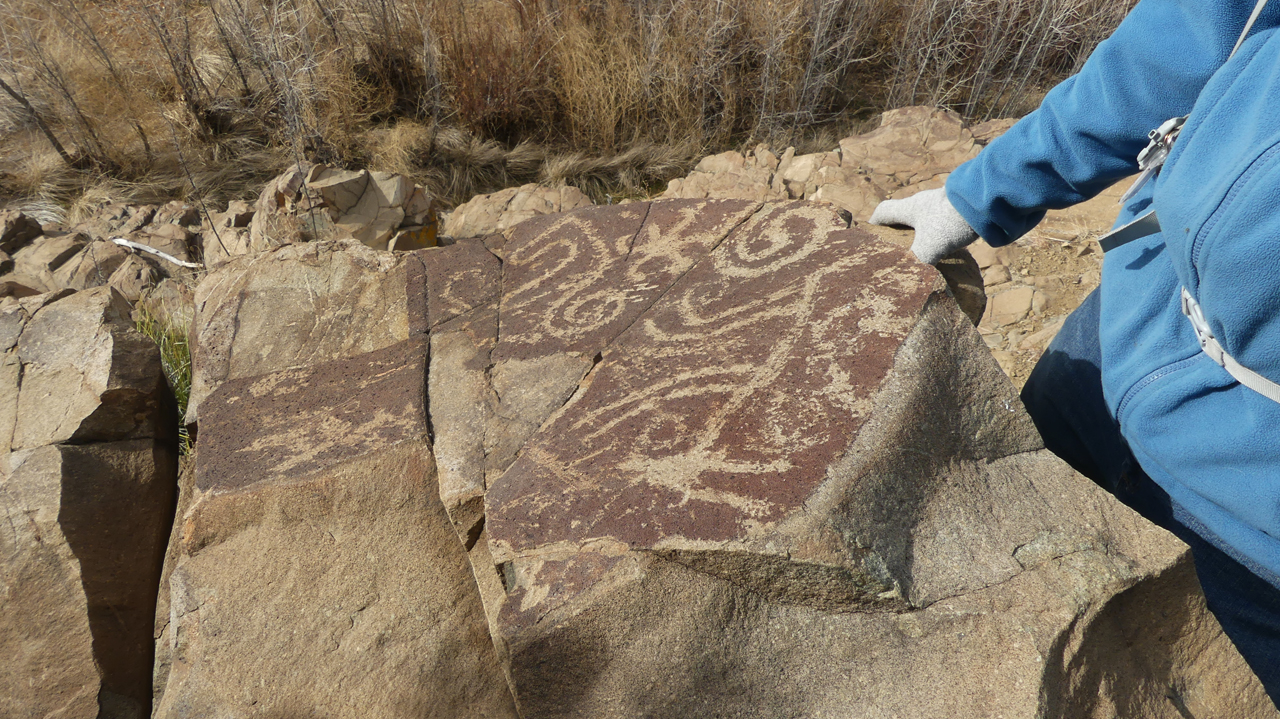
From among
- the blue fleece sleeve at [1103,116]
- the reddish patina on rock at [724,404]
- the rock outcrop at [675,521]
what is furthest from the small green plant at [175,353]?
the blue fleece sleeve at [1103,116]

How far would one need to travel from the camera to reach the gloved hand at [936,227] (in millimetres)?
1608

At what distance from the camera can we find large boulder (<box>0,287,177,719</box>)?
67.2 inches

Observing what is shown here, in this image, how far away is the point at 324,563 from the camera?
1.50m

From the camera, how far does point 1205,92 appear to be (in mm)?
1087

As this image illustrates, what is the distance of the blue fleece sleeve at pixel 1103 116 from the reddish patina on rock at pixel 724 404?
0.64ft

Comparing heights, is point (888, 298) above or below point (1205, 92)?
below

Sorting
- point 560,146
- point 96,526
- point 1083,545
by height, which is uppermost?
point 1083,545

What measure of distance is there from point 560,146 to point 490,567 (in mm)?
3466

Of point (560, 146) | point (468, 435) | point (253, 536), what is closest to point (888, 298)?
point (468, 435)

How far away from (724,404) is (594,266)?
0.59m

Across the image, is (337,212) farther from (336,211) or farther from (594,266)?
(594,266)

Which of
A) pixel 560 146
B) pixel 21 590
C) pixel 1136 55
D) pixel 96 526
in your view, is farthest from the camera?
pixel 560 146

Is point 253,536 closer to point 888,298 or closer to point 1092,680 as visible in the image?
point 888,298

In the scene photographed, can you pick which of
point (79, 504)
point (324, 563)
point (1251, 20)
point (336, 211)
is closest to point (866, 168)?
point (336, 211)
